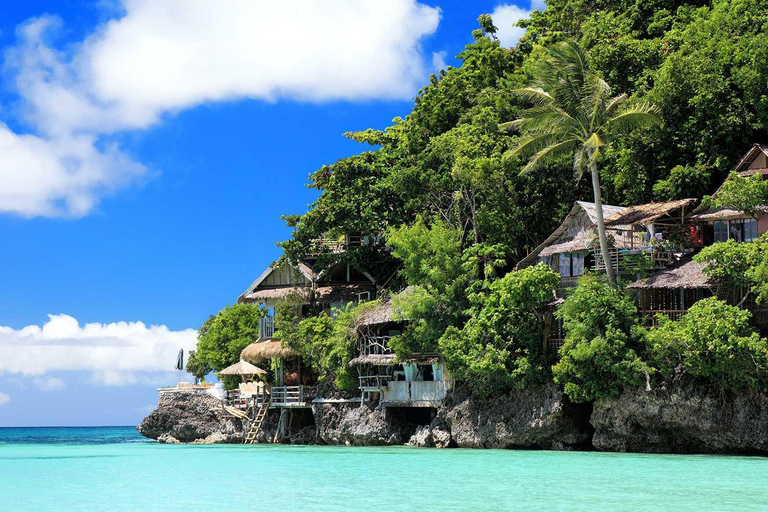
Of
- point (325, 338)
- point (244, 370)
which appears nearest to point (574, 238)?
point (325, 338)

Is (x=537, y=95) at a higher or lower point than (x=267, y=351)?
higher

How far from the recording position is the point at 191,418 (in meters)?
42.7

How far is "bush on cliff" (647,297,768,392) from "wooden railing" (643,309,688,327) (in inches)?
41.2

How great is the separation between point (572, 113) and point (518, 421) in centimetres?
954

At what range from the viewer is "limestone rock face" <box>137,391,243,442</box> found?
136 ft

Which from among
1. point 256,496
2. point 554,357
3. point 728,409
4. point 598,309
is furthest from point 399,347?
point 256,496

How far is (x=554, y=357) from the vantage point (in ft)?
92.4

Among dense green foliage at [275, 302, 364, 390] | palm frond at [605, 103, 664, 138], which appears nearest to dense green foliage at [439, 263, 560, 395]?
palm frond at [605, 103, 664, 138]

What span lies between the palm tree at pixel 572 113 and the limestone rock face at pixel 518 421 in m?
4.26

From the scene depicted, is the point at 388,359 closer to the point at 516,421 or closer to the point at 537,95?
the point at 516,421

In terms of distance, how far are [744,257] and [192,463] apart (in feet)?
53.0

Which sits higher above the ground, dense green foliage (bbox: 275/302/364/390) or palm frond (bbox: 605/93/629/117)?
palm frond (bbox: 605/93/629/117)

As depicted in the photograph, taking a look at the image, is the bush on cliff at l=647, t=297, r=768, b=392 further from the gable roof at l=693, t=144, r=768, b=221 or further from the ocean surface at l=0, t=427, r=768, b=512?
the gable roof at l=693, t=144, r=768, b=221

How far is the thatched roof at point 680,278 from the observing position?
2528 cm
